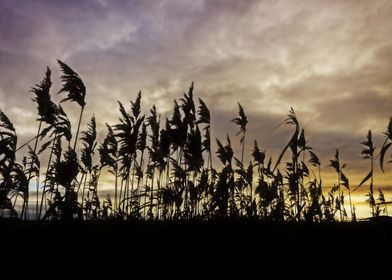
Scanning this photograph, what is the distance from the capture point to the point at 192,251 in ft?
12.7

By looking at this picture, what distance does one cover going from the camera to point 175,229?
4457mm

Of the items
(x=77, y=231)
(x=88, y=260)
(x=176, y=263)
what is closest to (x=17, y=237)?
(x=77, y=231)

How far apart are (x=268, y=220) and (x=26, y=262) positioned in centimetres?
292

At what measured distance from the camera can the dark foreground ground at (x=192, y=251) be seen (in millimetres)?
3457

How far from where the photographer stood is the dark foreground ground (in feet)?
11.3

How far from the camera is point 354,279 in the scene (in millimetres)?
3594

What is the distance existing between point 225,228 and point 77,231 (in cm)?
179

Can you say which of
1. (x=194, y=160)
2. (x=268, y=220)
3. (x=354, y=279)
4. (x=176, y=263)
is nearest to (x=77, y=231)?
(x=176, y=263)

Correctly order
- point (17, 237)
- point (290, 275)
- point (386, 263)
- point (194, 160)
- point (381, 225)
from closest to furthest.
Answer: point (290, 275), point (386, 263), point (17, 237), point (381, 225), point (194, 160)

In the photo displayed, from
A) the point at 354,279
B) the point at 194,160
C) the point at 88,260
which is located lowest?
the point at 354,279

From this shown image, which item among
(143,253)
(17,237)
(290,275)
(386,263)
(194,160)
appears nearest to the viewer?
(290,275)

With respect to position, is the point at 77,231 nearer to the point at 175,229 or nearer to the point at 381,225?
the point at 175,229

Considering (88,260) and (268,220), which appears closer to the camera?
(88,260)

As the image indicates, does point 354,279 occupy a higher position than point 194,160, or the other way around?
point 194,160
